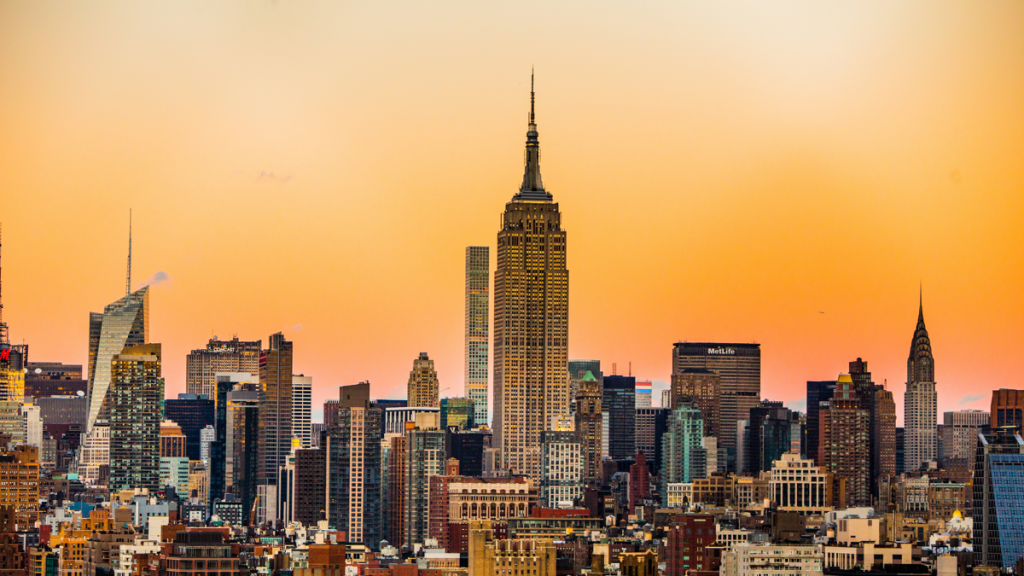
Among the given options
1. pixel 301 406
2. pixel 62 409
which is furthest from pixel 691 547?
pixel 62 409

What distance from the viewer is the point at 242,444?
170375mm

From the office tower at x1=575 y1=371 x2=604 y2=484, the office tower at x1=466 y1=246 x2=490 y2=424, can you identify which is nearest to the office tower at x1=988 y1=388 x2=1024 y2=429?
the office tower at x1=575 y1=371 x2=604 y2=484

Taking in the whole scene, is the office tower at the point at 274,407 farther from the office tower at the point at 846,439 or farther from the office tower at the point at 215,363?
the office tower at the point at 846,439

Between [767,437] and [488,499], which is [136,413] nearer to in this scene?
[767,437]

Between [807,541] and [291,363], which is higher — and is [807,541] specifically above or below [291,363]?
below

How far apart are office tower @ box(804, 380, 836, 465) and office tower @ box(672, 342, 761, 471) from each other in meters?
5.42

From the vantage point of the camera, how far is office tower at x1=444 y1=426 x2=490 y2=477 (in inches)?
5925

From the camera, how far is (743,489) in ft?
436

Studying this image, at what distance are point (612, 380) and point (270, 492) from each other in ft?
89.7

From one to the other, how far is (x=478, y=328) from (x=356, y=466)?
33.9 m

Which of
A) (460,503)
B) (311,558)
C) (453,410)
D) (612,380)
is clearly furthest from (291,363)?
(311,558)

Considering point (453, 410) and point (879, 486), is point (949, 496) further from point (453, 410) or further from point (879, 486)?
point (453, 410)

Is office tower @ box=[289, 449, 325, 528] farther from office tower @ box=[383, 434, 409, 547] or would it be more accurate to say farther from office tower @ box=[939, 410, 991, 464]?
office tower @ box=[939, 410, 991, 464]

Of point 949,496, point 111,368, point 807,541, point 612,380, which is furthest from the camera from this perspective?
point 111,368
